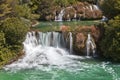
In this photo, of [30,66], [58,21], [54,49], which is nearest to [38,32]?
[54,49]

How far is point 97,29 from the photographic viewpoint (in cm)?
3472

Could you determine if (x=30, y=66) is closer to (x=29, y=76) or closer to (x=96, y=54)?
(x=29, y=76)

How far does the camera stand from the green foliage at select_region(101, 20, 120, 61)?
31.4 meters

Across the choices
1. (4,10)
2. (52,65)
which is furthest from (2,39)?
(52,65)

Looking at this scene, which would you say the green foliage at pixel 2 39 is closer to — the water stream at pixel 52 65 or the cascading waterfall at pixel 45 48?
the water stream at pixel 52 65

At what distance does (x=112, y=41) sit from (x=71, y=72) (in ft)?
16.3

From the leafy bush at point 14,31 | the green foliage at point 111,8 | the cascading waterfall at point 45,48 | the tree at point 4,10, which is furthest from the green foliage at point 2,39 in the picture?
the green foliage at point 111,8

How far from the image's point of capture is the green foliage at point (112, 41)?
103 feet

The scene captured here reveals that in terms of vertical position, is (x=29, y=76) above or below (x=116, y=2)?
below

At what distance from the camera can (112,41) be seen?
105 ft

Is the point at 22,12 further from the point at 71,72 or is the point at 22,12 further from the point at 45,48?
the point at 71,72

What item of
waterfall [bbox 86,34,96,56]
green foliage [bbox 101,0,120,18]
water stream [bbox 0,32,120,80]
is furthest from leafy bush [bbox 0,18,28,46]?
green foliage [bbox 101,0,120,18]

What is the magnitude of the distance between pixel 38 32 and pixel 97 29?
525 centimetres

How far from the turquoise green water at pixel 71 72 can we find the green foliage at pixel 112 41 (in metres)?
1.02
